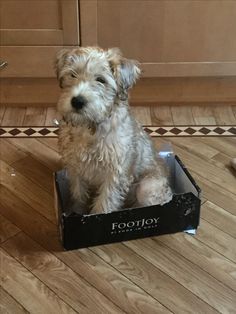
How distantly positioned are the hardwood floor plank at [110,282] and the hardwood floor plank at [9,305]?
22 centimetres

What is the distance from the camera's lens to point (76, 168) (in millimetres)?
1639

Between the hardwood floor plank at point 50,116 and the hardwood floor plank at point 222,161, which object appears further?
the hardwood floor plank at point 50,116

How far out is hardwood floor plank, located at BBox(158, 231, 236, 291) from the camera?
62.9 inches

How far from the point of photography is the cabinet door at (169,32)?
2.12m

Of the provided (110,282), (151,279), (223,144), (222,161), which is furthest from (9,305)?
(223,144)

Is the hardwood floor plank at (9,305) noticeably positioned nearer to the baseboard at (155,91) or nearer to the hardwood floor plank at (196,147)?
the hardwood floor plank at (196,147)

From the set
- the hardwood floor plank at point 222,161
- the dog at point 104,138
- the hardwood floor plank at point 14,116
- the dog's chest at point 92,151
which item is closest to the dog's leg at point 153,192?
the dog at point 104,138

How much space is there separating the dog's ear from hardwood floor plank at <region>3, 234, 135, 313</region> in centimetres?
64

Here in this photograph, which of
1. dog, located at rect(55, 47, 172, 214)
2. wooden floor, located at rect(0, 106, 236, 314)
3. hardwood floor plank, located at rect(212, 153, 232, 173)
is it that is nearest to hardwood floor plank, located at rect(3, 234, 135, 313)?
wooden floor, located at rect(0, 106, 236, 314)

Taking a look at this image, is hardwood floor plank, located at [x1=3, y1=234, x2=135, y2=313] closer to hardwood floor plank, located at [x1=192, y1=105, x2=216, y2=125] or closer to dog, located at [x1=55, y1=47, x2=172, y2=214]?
dog, located at [x1=55, y1=47, x2=172, y2=214]

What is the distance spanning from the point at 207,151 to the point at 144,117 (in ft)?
1.33

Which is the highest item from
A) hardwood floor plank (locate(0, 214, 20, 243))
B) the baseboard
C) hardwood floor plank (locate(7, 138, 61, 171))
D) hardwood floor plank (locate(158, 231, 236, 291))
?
the baseboard

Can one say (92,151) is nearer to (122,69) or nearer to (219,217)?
(122,69)

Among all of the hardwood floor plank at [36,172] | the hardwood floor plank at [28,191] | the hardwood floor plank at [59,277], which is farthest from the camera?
the hardwood floor plank at [36,172]
